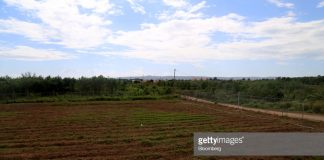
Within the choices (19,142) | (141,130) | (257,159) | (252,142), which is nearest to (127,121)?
(141,130)

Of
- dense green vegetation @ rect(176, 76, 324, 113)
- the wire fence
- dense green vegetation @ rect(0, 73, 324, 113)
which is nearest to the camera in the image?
the wire fence

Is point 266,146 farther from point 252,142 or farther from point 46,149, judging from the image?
point 46,149

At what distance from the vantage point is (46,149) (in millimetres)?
13258

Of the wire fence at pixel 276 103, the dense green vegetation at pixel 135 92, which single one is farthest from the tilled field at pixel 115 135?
the dense green vegetation at pixel 135 92
